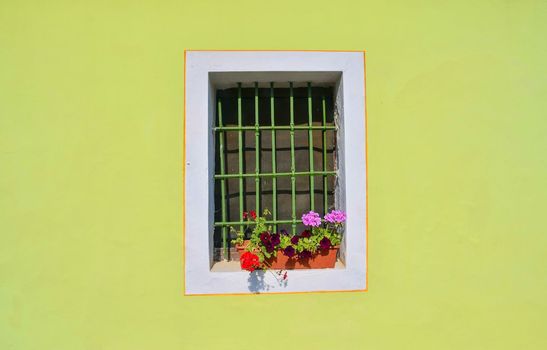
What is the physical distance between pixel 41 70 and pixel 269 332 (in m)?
2.00

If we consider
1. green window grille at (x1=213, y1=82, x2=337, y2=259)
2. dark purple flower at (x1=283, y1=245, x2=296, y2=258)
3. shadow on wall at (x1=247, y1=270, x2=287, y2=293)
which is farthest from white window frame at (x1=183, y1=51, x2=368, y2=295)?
green window grille at (x1=213, y1=82, x2=337, y2=259)

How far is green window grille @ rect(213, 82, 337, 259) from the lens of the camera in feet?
8.54

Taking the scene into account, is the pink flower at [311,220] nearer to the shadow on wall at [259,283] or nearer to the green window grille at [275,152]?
the green window grille at [275,152]

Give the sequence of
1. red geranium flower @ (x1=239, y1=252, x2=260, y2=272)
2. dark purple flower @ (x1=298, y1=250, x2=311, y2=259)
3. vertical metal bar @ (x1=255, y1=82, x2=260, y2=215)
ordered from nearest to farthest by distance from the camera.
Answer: red geranium flower @ (x1=239, y1=252, x2=260, y2=272), dark purple flower @ (x1=298, y1=250, x2=311, y2=259), vertical metal bar @ (x1=255, y1=82, x2=260, y2=215)

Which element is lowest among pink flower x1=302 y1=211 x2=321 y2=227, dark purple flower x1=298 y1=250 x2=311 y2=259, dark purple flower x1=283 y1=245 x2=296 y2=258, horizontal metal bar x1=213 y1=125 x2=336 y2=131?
dark purple flower x1=298 y1=250 x2=311 y2=259

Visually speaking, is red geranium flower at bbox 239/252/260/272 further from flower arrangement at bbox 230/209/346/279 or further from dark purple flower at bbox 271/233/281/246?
dark purple flower at bbox 271/233/281/246

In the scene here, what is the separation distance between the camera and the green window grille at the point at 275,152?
2.60 metres

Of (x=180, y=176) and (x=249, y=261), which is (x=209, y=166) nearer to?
(x=180, y=176)

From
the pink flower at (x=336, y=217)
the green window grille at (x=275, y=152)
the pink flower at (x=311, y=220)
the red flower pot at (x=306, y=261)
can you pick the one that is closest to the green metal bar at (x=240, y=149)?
the green window grille at (x=275, y=152)

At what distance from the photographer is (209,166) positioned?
2.43 m

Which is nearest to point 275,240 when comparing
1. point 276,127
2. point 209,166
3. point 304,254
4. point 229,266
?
point 304,254

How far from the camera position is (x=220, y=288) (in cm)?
236

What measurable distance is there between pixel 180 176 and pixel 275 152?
647mm

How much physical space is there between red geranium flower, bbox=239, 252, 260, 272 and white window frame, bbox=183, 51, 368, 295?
0.07 meters
